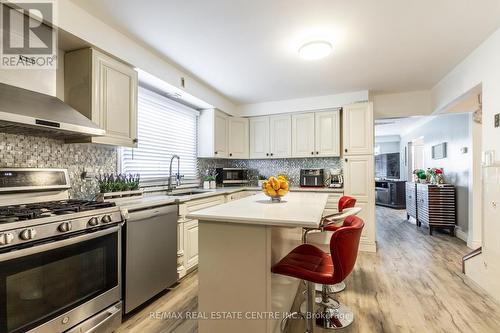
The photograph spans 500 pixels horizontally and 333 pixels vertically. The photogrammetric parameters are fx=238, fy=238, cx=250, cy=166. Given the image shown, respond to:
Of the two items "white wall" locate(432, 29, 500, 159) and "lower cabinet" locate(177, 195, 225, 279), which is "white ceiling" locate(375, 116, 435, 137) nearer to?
"white wall" locate(432, 29, 500, 159)

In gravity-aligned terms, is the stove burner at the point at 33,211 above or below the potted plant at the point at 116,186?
below

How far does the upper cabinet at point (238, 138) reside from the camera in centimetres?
459

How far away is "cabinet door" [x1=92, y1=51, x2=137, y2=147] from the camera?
2139 mm

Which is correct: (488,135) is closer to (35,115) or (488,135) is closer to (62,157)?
(35,115)

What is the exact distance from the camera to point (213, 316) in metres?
1.55

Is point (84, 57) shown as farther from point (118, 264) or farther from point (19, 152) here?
point (118, 264)

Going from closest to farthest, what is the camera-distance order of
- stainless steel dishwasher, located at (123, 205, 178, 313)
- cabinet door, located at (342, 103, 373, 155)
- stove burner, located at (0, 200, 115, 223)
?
stove burner, located at (0, 200, 115, 223) < stainless steel dishwasher, located at (123, 205, 178, 313) < cabinet door, located at (342, 103, 373, 155)

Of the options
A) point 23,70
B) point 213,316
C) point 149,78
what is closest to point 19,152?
point 23,70

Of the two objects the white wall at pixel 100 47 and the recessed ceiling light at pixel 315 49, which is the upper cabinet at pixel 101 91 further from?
the recessed ceiling light at pixel 315 49

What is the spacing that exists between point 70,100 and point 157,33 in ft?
3.32

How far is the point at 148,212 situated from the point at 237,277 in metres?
1.11

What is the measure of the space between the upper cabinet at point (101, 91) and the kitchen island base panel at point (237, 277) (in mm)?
1400

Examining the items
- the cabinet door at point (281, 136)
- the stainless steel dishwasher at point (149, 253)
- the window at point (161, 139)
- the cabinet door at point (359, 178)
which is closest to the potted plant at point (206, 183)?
the window at point (161, 139)

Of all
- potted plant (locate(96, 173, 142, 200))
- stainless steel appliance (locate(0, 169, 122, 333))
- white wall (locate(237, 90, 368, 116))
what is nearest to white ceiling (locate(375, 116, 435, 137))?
white wall (locate(237, 90, 368, 116))
